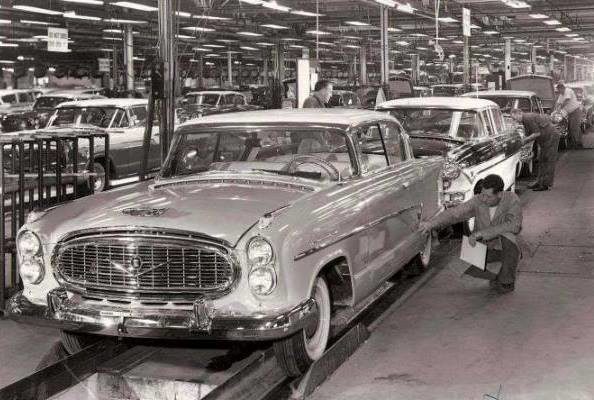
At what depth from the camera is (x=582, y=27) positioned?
3619 centimetres

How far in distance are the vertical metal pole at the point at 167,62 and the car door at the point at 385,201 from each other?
8.78 ft

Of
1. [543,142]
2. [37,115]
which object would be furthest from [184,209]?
[37,115]

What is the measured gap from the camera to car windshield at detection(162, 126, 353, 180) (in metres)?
6.05

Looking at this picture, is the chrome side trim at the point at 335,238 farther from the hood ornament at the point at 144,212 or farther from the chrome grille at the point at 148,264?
the hood ornament at the point at 144,212

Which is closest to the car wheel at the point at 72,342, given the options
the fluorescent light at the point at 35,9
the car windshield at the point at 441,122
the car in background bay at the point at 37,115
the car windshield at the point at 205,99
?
the car windshield at the point at 441,122

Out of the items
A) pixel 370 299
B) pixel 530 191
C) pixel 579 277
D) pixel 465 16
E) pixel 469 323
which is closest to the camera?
pixel 469 323

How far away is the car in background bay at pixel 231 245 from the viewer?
14.8ft

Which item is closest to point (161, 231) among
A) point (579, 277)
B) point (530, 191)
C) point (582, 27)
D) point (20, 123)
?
point (579, 277)

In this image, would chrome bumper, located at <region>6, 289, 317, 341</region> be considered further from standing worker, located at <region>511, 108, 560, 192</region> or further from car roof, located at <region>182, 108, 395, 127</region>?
standing worker, located at <region>511, 108, 560, 192</region>

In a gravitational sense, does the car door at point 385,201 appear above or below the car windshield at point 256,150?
below

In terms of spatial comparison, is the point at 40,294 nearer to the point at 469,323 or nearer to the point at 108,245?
the point at 108,245

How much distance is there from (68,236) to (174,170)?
1583 mm

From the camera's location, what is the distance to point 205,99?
24.6 metres

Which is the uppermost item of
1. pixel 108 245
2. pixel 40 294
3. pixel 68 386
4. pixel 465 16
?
pixel 465 16
